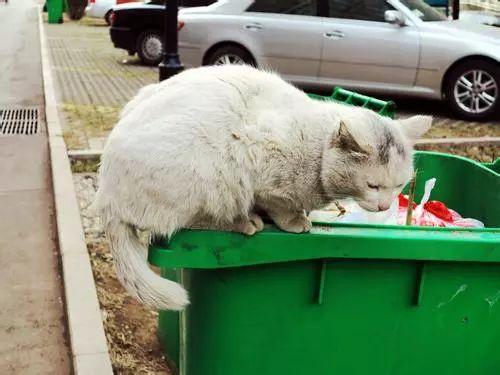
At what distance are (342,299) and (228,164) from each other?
63 cm

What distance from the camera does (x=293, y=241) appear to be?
230cm

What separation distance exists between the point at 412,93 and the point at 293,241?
720cm

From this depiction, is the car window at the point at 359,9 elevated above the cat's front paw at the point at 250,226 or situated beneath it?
elevated above

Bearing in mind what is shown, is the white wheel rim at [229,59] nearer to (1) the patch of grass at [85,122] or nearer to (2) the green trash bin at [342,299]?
(1) the patch of grass at [85,122]

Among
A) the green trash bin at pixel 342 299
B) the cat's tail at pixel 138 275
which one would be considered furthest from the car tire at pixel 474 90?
the cat's tail at pixel 138 275

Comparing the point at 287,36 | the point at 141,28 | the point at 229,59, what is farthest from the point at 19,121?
the point at 141,28

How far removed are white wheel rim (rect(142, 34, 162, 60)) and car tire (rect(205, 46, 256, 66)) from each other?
3914 millimetres

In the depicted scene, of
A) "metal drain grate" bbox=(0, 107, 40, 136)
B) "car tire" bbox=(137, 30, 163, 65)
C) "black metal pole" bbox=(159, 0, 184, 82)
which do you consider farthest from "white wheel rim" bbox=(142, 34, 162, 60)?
"black metal pole" bbox=(159, 0, 184, 82)

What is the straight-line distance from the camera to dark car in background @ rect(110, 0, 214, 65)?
13180 millimetres

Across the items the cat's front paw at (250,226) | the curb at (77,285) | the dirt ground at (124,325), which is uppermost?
the cat's front paw at (250,226)

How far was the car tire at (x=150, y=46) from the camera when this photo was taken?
13523 mm

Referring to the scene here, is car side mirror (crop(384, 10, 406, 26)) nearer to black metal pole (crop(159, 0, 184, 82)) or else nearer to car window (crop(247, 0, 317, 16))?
car window (crop(247, 0, 317, 16))

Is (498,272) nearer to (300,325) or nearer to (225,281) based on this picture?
(300,325)

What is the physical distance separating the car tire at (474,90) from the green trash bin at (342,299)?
672cm
